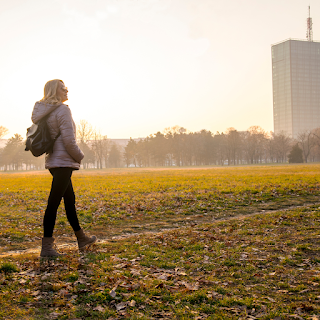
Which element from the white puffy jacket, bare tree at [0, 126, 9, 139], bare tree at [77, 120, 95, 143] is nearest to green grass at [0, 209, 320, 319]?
the white puffy jacket

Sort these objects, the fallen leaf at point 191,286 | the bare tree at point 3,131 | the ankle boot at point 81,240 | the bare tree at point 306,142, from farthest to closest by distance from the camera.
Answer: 1. the bare tree at point 306,142
2. the bare tree at point 3,131
3. the ankle boot at point 81,240
4. the fallen leaf at point 191,286

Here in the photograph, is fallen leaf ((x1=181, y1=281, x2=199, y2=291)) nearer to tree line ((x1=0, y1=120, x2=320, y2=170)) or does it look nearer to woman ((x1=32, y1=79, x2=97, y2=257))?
woman ((x1=32, y1=79, x2=97, y2=257))

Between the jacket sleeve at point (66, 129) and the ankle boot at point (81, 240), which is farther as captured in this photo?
the ankle boot at point (81, 240)

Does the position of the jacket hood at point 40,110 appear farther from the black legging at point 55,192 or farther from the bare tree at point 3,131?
the bare tree at point 3,131

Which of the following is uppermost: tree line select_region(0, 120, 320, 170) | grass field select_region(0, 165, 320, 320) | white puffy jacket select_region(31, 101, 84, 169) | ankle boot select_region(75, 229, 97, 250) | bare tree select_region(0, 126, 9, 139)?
bare tree select_region(0, 126, 9, 139)

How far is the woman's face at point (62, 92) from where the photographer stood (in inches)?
198

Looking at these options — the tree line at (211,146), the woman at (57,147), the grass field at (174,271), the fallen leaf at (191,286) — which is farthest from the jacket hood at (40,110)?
the tree line at (211,146)

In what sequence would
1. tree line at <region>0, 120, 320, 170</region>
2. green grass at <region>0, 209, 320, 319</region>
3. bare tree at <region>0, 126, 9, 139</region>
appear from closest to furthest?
1. green grass at <region>0, 209, 320, 319</region>
2. bare tree at <region>0, 126, 9, 139</region>
3. tree line at <region>0, 120, 320, 170</region>

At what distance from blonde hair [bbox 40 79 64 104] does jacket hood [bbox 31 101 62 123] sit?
0.28 ft

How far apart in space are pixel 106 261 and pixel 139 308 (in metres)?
1.73

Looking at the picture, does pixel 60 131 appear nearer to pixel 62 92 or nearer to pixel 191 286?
pixel 62 92

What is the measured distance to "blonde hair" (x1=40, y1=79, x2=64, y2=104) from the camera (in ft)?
16.1

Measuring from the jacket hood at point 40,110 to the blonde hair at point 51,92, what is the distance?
0.28 feet

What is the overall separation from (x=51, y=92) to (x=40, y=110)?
14.9 inches
